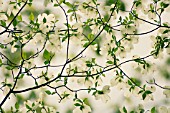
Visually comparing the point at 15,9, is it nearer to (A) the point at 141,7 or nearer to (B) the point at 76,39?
(B) the point at 76,39

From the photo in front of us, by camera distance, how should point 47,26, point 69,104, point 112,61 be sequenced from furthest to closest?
point 69,104 → point 112,61 → point 47,26

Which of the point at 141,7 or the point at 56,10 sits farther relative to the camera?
the point at 56,10

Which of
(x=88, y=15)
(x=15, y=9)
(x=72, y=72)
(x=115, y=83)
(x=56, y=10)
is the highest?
(x=56, y=10)

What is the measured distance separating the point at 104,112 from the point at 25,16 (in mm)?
620

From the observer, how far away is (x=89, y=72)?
1.17m

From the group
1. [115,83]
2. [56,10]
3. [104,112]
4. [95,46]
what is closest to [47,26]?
[95,46]

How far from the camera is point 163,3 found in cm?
111

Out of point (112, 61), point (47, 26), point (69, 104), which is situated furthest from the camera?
point (69, 104)

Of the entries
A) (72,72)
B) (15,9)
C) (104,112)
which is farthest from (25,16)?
(104,112)

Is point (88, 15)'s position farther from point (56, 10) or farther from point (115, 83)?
point (56, 10)

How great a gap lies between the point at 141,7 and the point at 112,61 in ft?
0.75

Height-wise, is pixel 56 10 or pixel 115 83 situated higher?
pixel 56 10

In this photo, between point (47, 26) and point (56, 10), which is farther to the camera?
point (56, 10)

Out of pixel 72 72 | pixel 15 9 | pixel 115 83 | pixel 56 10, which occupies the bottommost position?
pixel 115 83
